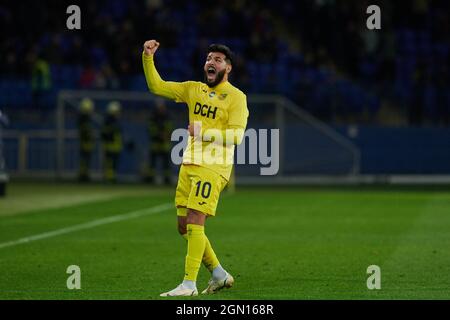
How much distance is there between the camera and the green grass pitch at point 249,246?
11.3m

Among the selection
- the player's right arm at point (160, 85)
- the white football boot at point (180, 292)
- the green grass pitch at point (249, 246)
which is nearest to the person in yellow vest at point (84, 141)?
the green grass pitch at point (249, 246)

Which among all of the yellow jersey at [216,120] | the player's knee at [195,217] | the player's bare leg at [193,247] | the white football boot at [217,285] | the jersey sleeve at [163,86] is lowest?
the white football boot at [217,285]

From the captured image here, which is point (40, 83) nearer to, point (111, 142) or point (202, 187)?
point (111, 142)

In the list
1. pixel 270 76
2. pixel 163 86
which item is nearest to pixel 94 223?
pixel 163 86

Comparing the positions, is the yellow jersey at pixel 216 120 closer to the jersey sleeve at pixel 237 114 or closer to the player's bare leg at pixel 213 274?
the jersey sleeve at pixel 237 114

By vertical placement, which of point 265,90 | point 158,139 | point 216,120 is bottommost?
point 158,139

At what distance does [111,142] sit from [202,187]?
20.7 m

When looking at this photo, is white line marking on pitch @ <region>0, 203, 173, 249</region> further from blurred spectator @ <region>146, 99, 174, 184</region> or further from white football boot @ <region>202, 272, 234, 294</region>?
blurred spectator @ <region>146, 99, 174, 184</region>

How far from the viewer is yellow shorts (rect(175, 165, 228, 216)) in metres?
10.7

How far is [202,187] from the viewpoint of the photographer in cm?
1076

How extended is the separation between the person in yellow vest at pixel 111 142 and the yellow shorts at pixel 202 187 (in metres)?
20.1
